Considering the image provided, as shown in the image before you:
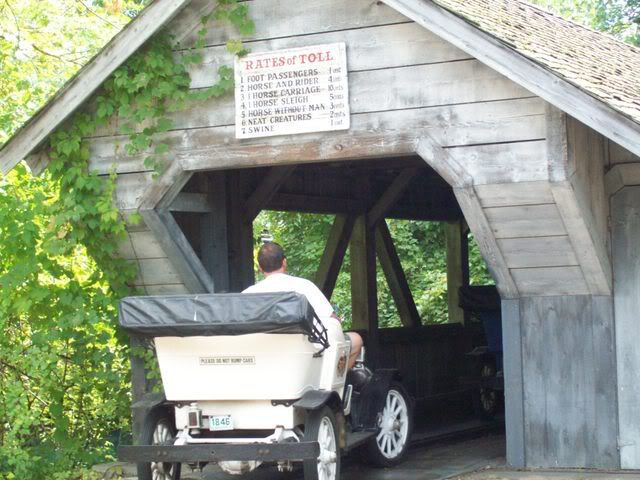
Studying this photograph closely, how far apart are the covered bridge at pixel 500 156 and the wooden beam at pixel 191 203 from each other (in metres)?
0.02

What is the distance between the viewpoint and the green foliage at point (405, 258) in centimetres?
2600

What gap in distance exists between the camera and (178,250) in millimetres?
10016

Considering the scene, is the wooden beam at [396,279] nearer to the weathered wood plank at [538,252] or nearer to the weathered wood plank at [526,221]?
the weathered wood plank at [538,252]

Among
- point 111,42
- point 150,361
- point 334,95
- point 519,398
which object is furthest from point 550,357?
point 111,42

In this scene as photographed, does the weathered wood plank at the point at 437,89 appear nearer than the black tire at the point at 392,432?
Yes

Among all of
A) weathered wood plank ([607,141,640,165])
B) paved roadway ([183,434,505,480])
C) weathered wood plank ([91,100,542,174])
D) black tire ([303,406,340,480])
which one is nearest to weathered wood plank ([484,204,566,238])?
weathered wood plank ([91,100,542,174])

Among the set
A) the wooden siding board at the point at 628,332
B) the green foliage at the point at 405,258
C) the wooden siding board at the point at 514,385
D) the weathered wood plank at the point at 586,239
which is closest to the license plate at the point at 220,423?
the wooden siding board at the point at 514,385

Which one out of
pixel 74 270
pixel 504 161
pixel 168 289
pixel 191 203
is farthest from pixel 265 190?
pixel 504 161

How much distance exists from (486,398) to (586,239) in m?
5.73

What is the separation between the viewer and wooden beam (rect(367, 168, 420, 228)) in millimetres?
13508

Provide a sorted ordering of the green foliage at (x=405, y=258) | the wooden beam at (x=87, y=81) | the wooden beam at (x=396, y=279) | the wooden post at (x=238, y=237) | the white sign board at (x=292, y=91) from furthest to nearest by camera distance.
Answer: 1. the green foliage at (x=405, y=258)
2. the wooden beam at (x=396, y=279)
3. the wooden post at (x=238, y=237)
4. the wooden beam at (x=87, y=81)
5. the white sign board at (x=292, y=91)

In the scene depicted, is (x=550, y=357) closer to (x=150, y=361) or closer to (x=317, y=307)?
(x=317, y=307)

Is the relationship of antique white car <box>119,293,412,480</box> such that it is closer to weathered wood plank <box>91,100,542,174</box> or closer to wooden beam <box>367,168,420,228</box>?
weathered wood plank <box>91,100,542,174</box>

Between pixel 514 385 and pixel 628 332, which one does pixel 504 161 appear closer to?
pixel 628 332
